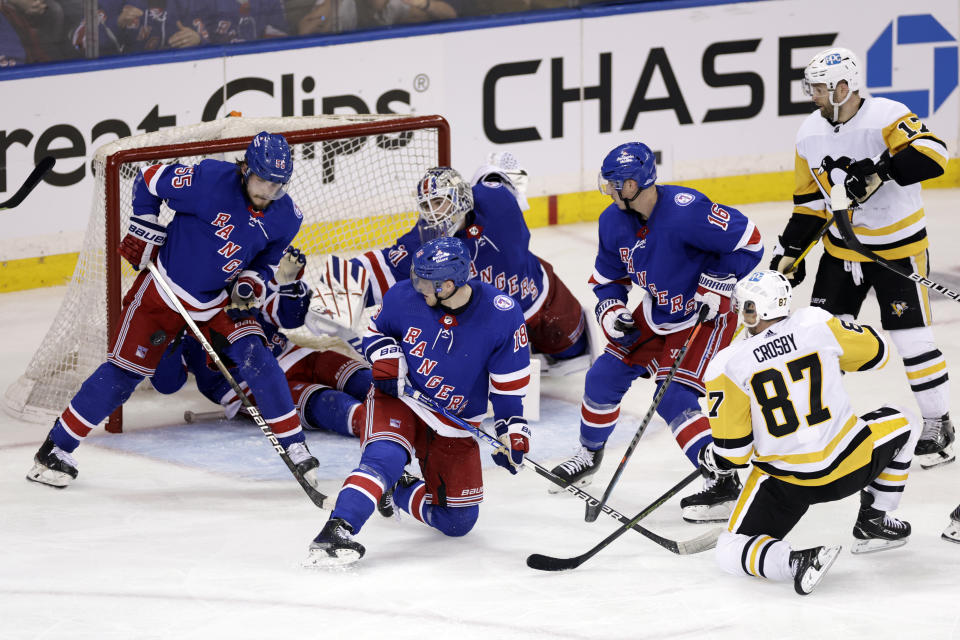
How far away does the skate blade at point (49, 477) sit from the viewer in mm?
4785

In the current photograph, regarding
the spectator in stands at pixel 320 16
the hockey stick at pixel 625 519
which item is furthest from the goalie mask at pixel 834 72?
the spectator in stands at pixel 320 16

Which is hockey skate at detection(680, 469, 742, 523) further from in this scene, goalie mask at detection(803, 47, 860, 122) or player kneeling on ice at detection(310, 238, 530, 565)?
goalie mask at detection(803, 47, 860, 122)

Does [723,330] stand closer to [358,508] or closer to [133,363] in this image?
[358,508]

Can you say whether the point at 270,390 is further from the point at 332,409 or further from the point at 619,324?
the point at 619,324

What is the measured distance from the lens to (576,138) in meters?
8.00

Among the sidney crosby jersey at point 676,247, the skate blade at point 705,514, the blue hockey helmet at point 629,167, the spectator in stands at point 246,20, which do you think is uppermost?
the spectator in stands at point 246,20

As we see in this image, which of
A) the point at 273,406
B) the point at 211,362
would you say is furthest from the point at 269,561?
the point at 211,362

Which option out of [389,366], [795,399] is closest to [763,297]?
[795,399]

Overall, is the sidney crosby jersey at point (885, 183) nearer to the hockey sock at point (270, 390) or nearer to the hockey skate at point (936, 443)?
the hockey skate at point (936, 443)

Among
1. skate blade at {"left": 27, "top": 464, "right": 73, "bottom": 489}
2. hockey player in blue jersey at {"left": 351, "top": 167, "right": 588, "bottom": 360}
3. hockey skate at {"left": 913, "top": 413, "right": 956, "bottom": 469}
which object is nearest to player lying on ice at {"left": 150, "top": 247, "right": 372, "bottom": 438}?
hockey player in blue jersey at {"left": 351, "top": 167, "right": 588, "bottom": 360}

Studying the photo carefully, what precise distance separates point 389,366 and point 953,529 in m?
1.56

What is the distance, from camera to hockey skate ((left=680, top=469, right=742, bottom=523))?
14.8 feet

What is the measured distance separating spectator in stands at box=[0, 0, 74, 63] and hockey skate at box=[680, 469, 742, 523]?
144 inches

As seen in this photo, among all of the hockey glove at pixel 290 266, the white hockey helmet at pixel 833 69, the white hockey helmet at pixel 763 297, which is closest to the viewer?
the white hockey helmet at pixel 763 297
